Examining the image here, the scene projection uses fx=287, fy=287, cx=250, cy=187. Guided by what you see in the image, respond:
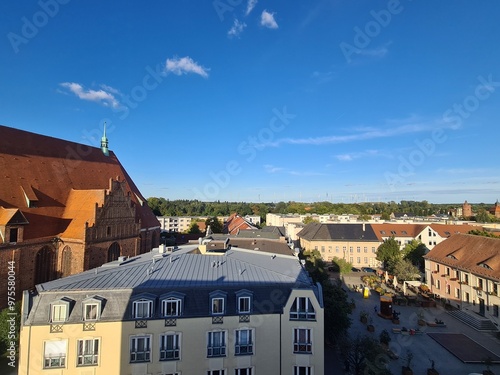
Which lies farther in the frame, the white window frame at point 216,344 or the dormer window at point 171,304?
the white window frame at point 216,344

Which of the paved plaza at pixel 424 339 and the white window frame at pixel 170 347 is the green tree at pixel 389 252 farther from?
the white window frame at pixel 170 347

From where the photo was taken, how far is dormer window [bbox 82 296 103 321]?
13461mm

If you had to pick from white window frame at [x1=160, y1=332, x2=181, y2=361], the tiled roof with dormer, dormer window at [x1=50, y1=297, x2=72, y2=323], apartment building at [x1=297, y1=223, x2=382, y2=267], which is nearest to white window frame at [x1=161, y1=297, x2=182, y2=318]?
white window frame at [x1=160, y1=332, x2=181, y2=361]

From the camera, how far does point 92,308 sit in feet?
44.7

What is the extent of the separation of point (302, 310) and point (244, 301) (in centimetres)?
307

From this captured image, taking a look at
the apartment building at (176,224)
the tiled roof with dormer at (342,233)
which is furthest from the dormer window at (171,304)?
the apartment building at (176,224)

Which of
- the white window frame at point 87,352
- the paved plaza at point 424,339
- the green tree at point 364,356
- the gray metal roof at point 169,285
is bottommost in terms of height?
the paved plaza at point 424,339

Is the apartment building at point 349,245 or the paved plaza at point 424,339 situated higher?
the apartment building at point 349,245

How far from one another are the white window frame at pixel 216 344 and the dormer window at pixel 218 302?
3.20 ft

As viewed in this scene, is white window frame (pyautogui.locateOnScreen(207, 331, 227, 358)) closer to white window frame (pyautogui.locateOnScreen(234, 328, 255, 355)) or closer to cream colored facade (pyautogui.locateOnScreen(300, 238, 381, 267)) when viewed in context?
white window frame (pyautogui.locateOnScreen(234, 328, 255, 355))

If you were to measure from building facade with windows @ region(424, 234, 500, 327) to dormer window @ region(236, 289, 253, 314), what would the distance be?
24185mm

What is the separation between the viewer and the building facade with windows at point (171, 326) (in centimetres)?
1327

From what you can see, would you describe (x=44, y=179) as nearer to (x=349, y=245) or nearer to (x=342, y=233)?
(x=342, y=233)

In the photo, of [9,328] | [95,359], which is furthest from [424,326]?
[9,328]
